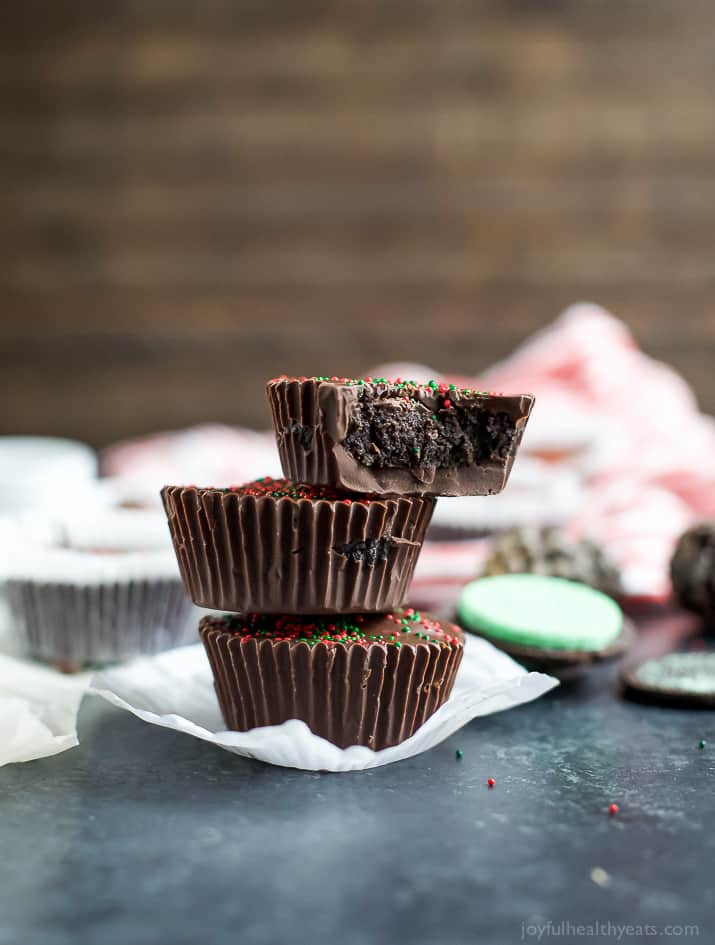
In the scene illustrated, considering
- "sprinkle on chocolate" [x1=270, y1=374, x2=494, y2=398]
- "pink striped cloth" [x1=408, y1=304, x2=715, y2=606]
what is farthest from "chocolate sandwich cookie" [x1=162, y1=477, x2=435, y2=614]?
"pink striped cloth" [x1=408, y1=304, x2=715, y2=606]

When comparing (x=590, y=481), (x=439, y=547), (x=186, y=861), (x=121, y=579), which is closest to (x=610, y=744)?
(x=186, y=861)

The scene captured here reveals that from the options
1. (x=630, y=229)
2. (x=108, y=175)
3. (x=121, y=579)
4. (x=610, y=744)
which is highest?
(x=108, y=175)

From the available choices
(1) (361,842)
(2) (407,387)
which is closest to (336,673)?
(1) (361,842)

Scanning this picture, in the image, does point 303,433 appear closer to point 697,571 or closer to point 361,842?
point 361,842

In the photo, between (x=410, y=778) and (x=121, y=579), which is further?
(x=121, y=579)

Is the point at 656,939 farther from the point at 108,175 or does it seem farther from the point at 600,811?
the point at 108,175

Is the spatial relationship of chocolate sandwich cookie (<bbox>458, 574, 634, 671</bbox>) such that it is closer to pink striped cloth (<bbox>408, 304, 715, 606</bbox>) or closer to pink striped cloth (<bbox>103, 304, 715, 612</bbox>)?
pink striped cloth (<bbox>103, 304, 715, 612</bbox>)
